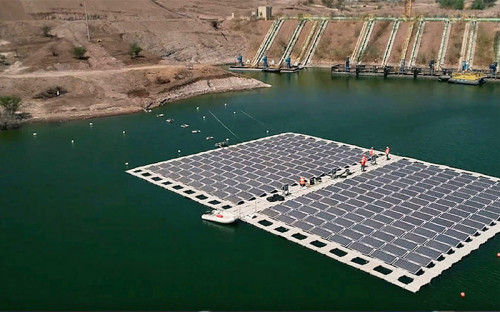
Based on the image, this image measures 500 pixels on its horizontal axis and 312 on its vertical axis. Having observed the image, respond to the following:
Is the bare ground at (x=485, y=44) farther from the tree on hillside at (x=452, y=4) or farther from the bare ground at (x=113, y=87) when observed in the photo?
the tree on hillside at (x=452, y=4)

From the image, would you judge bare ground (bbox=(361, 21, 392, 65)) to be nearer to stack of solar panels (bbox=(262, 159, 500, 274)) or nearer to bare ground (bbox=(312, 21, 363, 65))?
bare ground (bbox=(312, 21, 363, 65))

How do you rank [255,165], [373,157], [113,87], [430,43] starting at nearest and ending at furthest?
[255,165] → [373,157] → [113,87] → [430,43]

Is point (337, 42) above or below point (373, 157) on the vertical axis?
above

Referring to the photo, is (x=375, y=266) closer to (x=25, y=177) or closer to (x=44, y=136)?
(x=25, y=177)

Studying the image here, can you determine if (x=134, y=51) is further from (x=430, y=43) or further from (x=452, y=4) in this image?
(x=452, y=4)

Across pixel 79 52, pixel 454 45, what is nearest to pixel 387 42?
pixel 454 45
